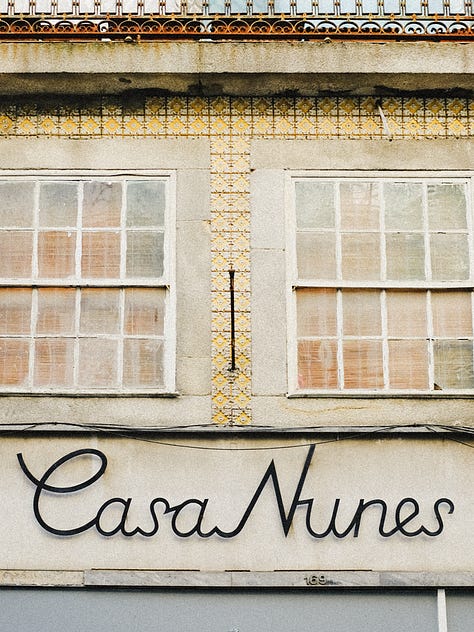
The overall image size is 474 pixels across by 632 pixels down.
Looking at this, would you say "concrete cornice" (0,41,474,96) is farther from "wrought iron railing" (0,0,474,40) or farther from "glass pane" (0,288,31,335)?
"glass pane" (0,288,31,335)

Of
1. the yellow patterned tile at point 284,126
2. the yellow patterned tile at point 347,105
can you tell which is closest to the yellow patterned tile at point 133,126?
the yellow patterned tile at point 284,126

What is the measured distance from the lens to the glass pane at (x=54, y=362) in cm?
954

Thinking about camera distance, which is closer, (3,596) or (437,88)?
(3,596)

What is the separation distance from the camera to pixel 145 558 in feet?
30.0

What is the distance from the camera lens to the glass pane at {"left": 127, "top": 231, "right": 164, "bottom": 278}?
9727 millimetres

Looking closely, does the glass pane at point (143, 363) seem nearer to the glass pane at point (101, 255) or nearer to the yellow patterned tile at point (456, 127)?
the glass pane at point (101, 255)

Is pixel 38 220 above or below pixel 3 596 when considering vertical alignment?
above

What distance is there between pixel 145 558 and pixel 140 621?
52 centimetres

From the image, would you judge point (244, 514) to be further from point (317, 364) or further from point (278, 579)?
point (317, 364)

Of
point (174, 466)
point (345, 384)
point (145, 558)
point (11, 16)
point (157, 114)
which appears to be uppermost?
point (11, 16)

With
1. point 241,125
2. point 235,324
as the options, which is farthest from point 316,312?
point 241,125

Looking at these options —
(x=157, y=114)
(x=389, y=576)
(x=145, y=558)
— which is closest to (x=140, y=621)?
(x=145, y=558)

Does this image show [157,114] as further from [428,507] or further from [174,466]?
[428,507]

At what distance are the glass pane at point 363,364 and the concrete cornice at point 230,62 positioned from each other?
243 cm
